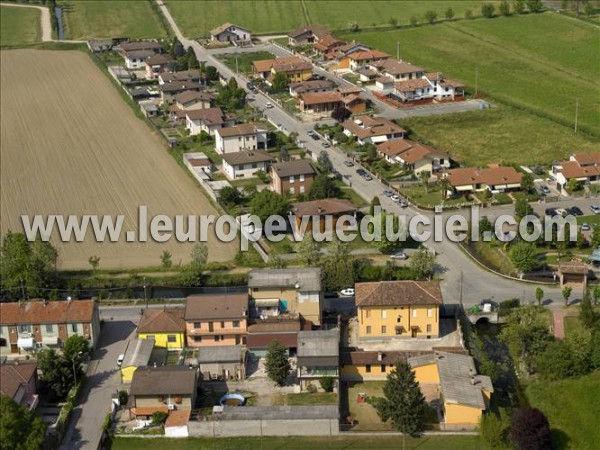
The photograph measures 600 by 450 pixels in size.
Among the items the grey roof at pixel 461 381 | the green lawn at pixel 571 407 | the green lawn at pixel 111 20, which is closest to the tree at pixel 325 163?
the grey roof at pixel 461 381

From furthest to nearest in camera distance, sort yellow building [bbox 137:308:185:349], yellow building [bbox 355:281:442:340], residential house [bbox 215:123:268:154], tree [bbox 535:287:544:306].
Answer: residential house [bbox 215:123:268:154], tree [bbox 535:287:544:306], yellow building [bbox 137:308:185:349], yellow building [bbox 355:281:442:340]

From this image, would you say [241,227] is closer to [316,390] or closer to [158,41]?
[316,390]

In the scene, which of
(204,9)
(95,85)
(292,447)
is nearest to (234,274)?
(292,447)

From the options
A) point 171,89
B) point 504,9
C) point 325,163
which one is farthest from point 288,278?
point 504,9

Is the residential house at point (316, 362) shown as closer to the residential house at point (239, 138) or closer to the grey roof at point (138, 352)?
the grey roof at point (138, 352)

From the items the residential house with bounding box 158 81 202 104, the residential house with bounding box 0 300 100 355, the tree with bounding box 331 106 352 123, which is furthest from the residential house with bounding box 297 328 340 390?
the residential house with bounding box 158 81 202 104

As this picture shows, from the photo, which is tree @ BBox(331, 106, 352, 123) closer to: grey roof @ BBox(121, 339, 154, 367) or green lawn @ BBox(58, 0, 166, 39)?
grey roof @ BBox(121, 339, 154, 367)
